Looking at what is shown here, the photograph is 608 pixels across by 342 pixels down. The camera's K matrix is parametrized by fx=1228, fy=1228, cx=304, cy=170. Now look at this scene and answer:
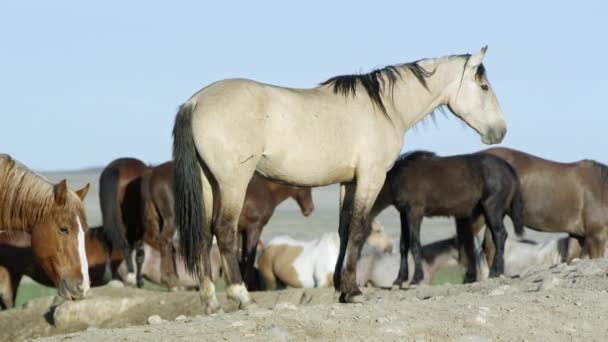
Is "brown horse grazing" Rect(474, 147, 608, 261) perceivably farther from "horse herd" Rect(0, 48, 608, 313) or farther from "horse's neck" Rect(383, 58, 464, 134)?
"horse's neck" Rect(383, 58, 464, 134)

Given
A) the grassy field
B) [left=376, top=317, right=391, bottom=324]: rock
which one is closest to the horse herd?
[left=376, top=317, right=391, bottom=324]: rock

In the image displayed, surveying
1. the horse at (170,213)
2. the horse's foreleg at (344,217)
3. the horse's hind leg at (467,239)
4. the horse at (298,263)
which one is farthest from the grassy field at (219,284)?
the horse's foreleg at (344,217)

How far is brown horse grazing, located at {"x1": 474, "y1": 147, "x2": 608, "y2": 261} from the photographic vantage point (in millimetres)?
16328

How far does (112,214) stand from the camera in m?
16.5

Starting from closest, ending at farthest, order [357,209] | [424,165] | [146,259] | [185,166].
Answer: [185,166]
[357,209]
[424,165]
[146,259]

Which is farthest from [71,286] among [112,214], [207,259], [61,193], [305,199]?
[305,199]

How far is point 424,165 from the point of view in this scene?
48.4ft

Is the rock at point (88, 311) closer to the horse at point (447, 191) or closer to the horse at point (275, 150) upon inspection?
the horse at point (447, 191)

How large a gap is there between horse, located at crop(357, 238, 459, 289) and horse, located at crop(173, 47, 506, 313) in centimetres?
722

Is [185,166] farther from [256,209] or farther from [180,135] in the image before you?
[256,209]

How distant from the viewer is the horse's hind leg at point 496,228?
14719 mm

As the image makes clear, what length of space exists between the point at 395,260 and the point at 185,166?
8839 millimetres

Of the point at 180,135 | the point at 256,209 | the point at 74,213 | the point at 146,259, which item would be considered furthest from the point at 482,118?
the point at 146,259

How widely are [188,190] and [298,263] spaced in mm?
9001
